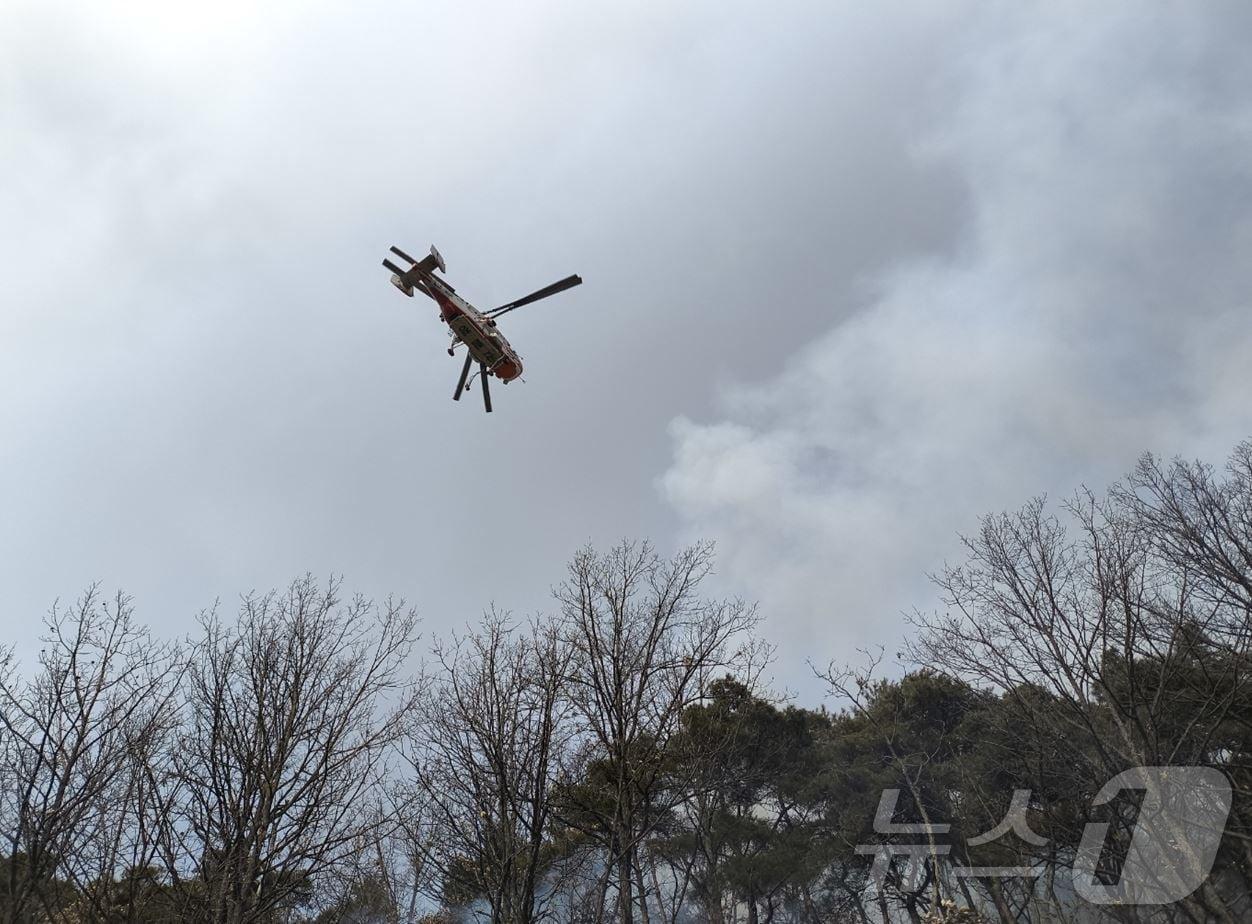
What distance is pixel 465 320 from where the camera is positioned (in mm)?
14312

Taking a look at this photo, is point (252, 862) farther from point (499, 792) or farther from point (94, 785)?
point (499, 792)

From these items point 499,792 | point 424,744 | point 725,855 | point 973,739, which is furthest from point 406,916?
point 973,739

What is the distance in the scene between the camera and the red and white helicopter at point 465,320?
13766mm

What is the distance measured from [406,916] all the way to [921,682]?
21.0 m

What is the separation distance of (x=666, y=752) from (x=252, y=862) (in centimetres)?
602

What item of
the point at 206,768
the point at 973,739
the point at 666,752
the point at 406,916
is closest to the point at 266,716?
the point at 206,768

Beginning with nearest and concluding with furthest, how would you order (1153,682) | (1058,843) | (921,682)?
(1153,682) → (1058,843) → (921,682)

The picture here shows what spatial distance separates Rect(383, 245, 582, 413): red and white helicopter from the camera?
45.2ft

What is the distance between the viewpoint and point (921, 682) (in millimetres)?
27672

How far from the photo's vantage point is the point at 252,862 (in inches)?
336

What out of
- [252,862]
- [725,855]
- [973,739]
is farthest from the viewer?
[973,739]

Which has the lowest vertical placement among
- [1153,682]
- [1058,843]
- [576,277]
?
[1058,843]

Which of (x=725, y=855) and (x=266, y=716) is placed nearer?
(x=266, y=716)

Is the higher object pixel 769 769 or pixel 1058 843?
pixel 769 769
